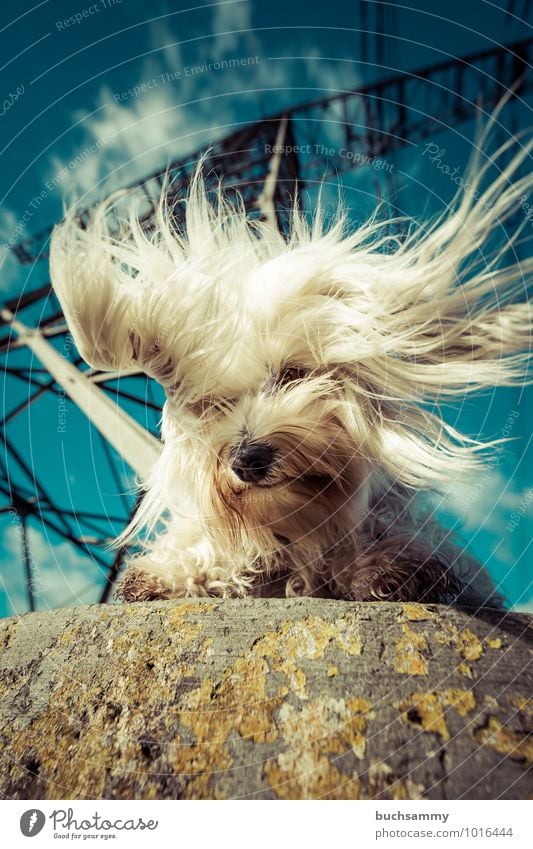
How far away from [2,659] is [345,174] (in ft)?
7.28

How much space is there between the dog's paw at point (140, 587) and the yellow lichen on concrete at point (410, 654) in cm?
125

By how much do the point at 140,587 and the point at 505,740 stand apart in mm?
1540

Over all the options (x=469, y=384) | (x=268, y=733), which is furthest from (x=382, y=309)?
(x=268, y=733)

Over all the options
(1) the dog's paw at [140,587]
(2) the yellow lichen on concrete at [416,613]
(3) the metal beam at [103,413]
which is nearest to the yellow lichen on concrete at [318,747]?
(2) the yellow lichen on concrete at [416,613]

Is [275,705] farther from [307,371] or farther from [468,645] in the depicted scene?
[307,371]

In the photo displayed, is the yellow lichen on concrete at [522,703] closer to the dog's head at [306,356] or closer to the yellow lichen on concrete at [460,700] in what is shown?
the yellow lichen on concrete at [460,700]

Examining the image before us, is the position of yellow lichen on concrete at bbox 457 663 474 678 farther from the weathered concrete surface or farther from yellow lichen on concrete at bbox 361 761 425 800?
yellow lichen on concrete at bbox 361 761 425 800

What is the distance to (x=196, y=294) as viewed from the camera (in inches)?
85.1

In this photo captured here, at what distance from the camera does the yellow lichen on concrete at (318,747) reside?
0.98 m

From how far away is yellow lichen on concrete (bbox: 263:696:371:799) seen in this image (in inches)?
38.7

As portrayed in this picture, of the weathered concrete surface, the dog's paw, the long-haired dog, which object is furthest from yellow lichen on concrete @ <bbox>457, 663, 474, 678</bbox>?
the dog's paw

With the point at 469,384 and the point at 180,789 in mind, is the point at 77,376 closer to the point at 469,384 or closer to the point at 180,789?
the point at 469,384

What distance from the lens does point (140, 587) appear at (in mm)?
2223

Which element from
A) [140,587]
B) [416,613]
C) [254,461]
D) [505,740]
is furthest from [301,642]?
[140,587]
